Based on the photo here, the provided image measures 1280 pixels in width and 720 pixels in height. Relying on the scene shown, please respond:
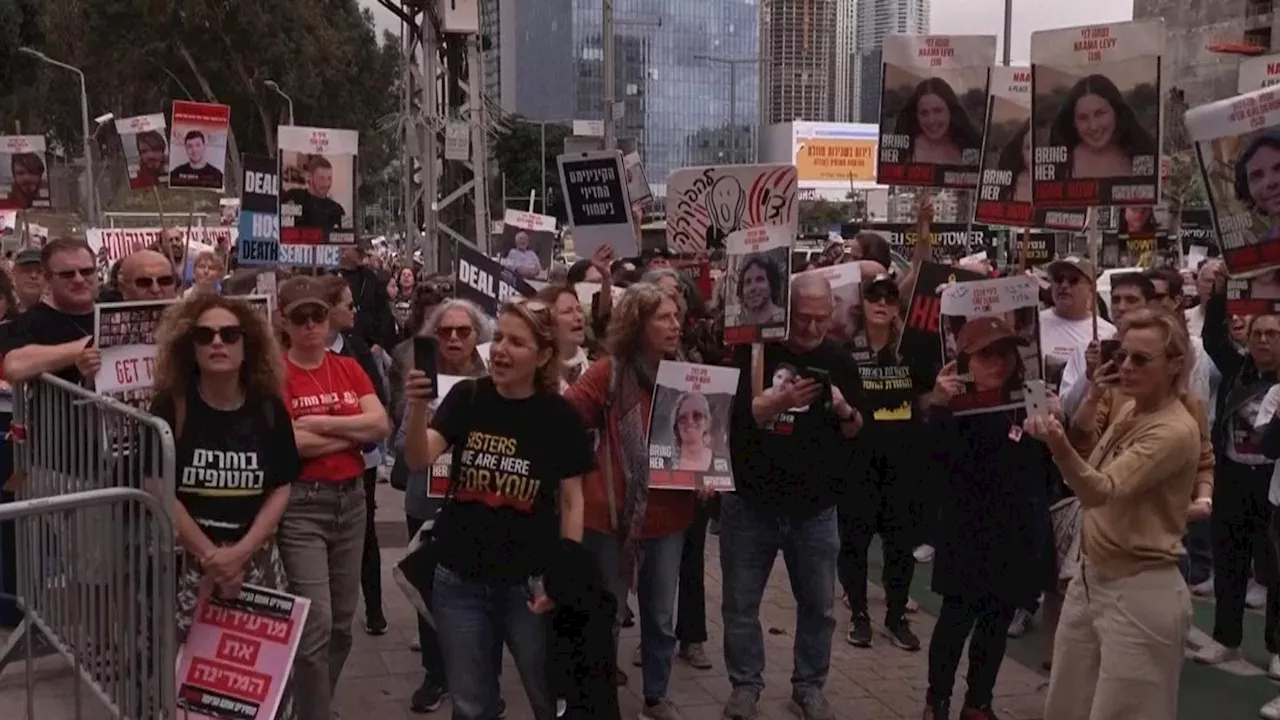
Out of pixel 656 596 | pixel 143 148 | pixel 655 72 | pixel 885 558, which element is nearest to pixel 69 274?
pixel 656 596

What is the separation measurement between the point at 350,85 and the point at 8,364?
1692 inches

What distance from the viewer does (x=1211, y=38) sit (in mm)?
71312

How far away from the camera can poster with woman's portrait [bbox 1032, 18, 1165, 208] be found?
572 cm

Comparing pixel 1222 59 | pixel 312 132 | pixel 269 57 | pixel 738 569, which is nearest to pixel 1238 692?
pixel 738 569

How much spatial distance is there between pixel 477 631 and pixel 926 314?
9.81 ft

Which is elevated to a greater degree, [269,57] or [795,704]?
[269,57]

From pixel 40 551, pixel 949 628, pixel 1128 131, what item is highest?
pixel 1128 131

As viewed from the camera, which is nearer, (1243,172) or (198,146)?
(1243,172)

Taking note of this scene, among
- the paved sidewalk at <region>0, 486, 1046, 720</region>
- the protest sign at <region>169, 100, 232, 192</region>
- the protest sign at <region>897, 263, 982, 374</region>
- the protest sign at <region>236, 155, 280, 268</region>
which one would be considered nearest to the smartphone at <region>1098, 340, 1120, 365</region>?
the protest sign at <region>897, 263, 982, 374</region>

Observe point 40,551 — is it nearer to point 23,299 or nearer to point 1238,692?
point 23,299

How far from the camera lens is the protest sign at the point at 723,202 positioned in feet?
20.8

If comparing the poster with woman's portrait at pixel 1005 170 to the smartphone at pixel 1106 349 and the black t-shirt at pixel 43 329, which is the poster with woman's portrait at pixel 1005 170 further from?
the black t-shirt at pixel 43 329

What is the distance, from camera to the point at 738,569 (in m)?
5.45

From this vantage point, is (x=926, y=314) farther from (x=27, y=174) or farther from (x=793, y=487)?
(x=27, y=174)
